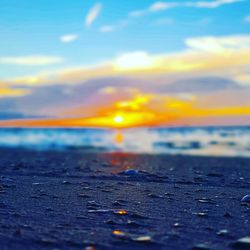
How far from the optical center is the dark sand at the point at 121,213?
13.3ft

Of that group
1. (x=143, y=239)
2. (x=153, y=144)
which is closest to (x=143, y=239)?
(x=143, y=239)

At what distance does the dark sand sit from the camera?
159 inches

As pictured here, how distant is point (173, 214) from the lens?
529 centimetres

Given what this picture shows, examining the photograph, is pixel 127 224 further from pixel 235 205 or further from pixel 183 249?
pixel 235 205

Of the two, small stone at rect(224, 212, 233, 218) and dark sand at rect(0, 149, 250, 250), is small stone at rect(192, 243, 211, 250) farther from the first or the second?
small stone at rect(224, 212, 233, 218)

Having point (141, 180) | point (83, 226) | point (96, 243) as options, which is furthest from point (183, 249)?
point (141, 180)

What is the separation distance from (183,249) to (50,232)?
1.27 meters

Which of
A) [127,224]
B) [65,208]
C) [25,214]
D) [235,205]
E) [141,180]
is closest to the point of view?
[127,224]

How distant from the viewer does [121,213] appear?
17.1 ft

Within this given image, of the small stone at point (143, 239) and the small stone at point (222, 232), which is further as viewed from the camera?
the small stone at point (222, 232)

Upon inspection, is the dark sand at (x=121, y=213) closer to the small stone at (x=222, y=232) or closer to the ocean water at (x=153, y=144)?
the small stone at (x=222, y=232)

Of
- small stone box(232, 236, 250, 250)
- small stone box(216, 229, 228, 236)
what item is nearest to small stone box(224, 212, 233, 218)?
small stone box(216, 229, 228, 236)

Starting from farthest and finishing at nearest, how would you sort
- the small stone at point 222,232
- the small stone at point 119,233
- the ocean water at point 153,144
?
the ocean water at point 153,144 → the small stone at point 222,232 → the small stone at point 119,233

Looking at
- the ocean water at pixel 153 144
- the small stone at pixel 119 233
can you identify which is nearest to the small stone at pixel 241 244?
the small stone at pixel 119 233
